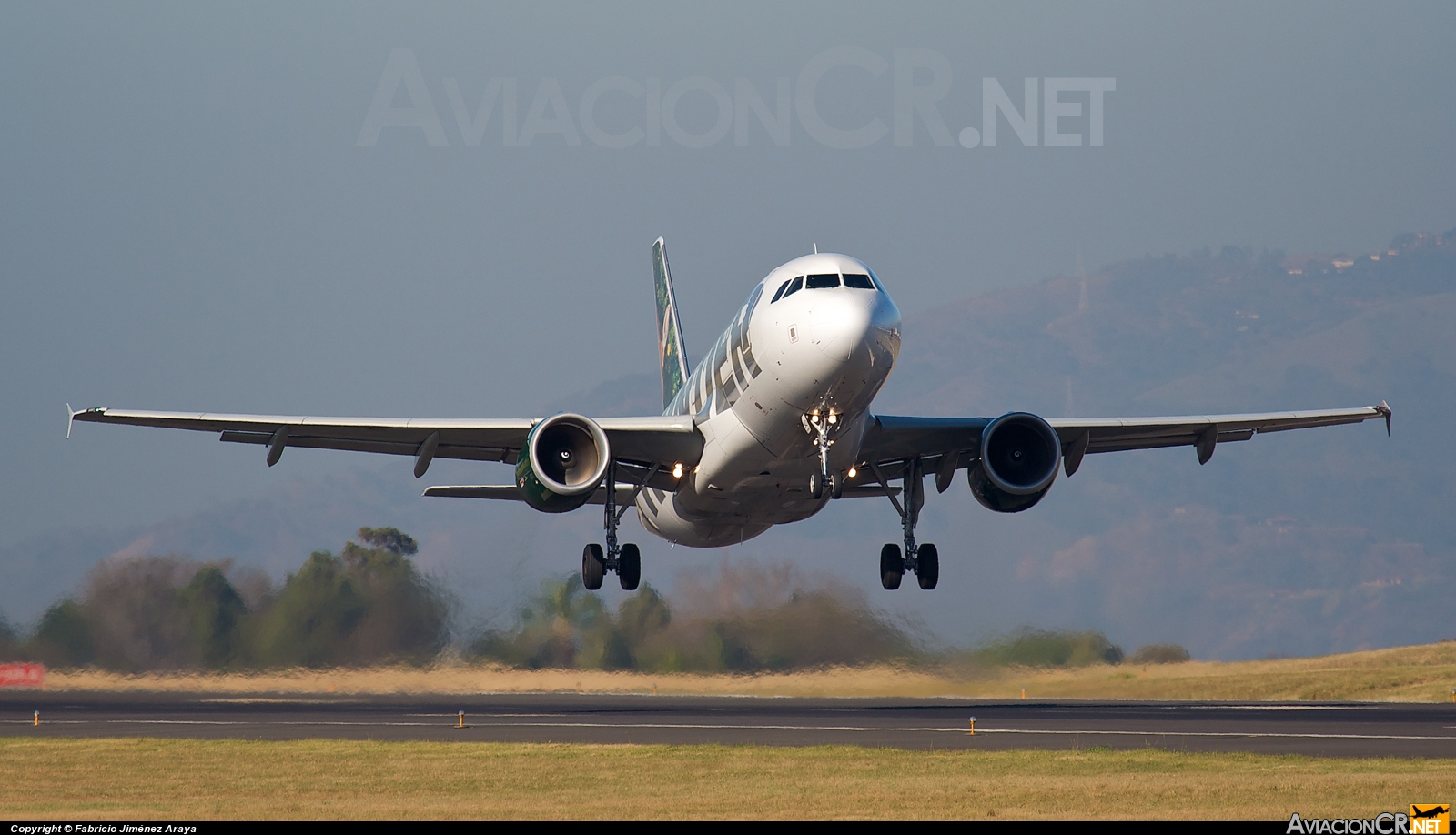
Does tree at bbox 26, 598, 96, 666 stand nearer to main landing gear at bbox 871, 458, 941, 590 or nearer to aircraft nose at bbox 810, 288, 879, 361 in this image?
main landing gear at bbox 871, 458, 941, 590

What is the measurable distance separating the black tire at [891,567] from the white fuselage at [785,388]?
2.40 meters

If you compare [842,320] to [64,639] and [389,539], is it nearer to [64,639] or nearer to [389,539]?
[64,639]

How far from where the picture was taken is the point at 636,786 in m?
23.2

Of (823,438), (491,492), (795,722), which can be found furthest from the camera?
(491,492)

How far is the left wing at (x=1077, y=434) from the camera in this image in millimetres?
30672

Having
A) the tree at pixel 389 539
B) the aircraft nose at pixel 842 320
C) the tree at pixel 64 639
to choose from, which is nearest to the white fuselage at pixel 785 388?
the aircraft nose at pixel 842 320

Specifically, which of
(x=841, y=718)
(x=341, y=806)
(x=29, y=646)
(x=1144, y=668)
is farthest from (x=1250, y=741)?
(x=29, y=646)

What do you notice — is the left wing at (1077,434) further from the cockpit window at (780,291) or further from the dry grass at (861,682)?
the dry grass at (861,682)

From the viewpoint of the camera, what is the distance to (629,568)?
1305 inches

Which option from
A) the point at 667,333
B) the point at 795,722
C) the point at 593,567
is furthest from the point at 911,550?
the point at 667,333

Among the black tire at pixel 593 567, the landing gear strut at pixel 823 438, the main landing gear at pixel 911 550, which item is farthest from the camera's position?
the black tire at pixel 593 567

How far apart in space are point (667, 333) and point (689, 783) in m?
24.3
